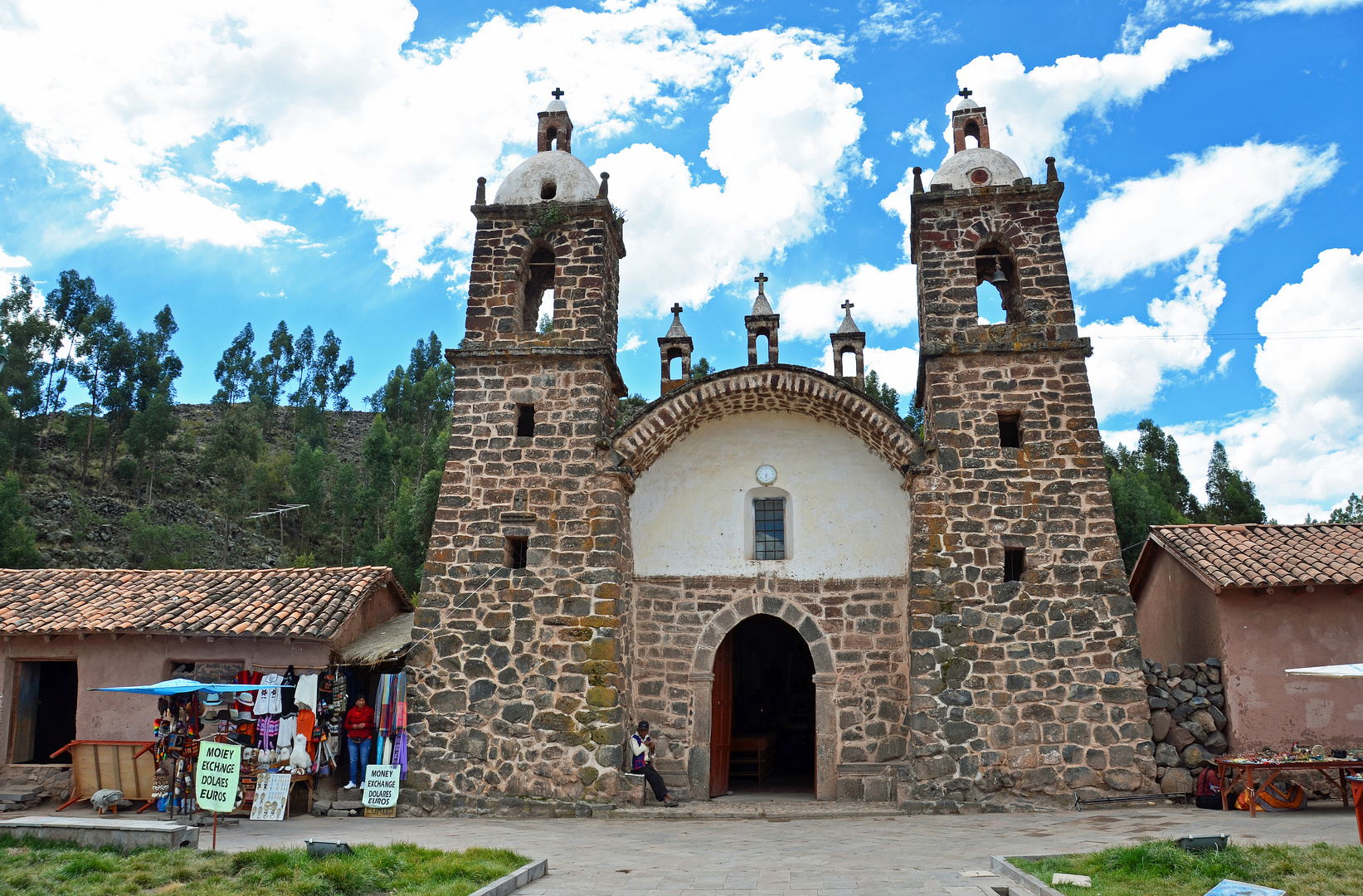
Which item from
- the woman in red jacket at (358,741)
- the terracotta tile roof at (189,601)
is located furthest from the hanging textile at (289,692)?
the woman in red jacket at (358,741)

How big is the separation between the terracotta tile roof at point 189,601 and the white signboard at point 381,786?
2111 millimetres

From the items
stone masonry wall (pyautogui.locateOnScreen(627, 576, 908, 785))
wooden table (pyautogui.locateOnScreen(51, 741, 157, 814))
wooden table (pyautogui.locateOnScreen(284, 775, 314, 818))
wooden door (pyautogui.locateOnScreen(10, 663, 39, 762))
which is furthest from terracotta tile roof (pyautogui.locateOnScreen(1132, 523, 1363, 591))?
wooden door (pyautogui.locateOnScreen(10, 663, 39, 762))

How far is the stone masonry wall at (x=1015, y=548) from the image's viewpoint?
11.8m

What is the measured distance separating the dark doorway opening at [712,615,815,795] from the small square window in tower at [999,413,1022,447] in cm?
549

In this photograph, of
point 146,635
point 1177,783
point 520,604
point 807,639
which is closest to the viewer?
point 1177,783

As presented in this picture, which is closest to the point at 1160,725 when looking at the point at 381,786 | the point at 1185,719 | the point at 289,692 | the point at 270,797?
the point at 1185,719

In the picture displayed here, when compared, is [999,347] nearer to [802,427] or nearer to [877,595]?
[802,427]

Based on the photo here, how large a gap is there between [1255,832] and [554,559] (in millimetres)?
9393

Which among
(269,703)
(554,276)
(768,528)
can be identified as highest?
(554,276)

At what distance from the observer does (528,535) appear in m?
13.2

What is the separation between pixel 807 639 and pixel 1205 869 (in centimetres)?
724

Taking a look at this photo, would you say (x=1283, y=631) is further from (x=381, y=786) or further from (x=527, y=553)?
(x=381, y=786)

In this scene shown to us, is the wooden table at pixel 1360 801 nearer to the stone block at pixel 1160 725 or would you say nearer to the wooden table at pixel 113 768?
the stone block at pixel 1160 725

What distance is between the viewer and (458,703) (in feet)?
41.3
